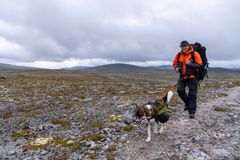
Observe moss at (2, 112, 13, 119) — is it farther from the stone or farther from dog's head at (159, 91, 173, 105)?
the stone

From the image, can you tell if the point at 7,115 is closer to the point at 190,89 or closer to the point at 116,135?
the point at 116,135

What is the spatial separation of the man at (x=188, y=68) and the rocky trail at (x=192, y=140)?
1.05 metres

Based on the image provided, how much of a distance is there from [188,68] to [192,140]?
323 centimetres

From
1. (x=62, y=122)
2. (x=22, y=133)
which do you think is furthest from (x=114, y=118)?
(x=22, y=133)

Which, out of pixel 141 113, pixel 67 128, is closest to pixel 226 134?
pixel 141 113

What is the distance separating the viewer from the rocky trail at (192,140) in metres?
9.25

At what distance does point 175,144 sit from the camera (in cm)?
999

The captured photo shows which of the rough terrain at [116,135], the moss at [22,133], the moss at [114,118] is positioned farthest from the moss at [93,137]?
the moss at [22,133]

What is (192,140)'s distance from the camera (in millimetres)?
10297

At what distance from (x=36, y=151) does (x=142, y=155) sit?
4.45 meters

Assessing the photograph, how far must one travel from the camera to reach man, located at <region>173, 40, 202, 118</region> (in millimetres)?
11359

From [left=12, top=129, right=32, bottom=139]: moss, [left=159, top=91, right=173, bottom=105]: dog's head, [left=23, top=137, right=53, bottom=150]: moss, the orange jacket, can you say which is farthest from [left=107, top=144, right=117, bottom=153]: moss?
[left=12, top=129, right=32, bottom=139]: moss

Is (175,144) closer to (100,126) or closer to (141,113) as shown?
(141,113)

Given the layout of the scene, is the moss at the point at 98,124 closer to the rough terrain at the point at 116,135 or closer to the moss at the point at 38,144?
the rough terrain at the point at 116,135
